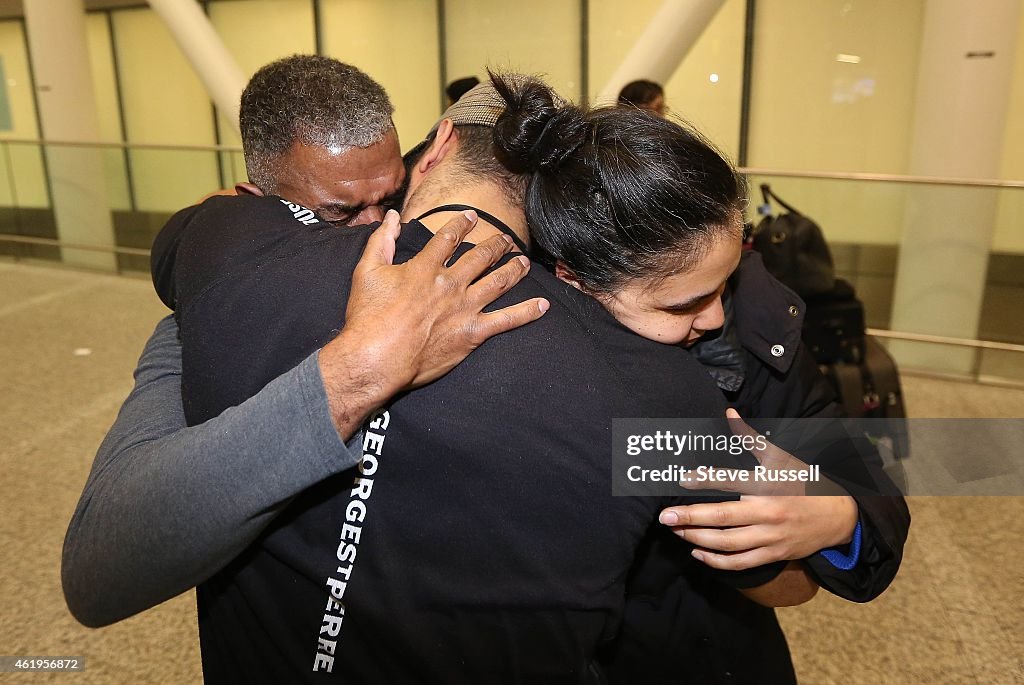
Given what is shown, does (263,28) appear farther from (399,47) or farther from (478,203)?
(478,203)

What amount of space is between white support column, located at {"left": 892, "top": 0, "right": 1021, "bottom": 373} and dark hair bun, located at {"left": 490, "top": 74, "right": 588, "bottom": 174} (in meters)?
4.11

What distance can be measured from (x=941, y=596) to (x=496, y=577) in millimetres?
2372

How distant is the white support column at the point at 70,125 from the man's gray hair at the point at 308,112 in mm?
7058

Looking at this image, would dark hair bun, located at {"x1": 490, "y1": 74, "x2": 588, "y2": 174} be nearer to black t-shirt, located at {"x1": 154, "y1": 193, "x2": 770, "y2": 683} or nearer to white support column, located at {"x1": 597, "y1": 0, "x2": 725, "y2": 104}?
black t-shirt, located at {"x1": 154, "y1": 193, "x2": 770, "y2": 683}

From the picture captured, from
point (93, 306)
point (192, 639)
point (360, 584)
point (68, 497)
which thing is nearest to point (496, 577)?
point (360, 584)

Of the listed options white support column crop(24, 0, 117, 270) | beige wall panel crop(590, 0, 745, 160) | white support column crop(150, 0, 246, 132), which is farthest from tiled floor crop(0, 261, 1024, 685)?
white support column crop(24, 0, 117, 270)

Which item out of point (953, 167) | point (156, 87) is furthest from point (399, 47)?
point (953, 167)

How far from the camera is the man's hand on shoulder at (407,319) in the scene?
0.82 metres

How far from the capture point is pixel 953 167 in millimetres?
4504

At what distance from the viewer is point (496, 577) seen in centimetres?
88

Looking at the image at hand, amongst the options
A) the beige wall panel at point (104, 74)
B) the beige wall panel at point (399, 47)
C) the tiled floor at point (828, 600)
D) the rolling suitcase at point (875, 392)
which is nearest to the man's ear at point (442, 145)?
the tiled floor at point (828, 600)

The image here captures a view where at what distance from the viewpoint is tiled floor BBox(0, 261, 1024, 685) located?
2393mm

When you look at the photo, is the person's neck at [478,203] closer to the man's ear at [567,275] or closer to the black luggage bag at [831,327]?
the man's ear at [567,275]

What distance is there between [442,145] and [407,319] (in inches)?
16.5
